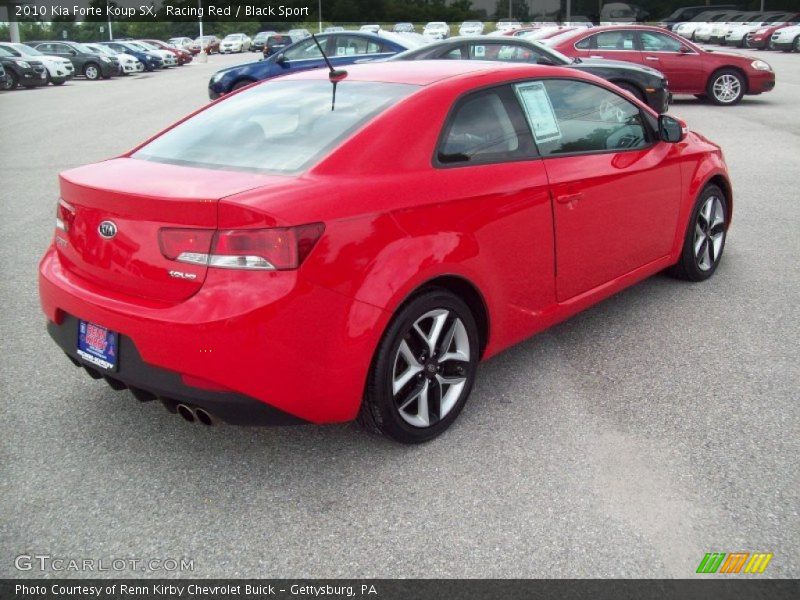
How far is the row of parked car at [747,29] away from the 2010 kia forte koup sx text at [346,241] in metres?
37.8

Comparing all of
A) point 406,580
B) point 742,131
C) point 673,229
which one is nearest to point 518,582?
point 406,580

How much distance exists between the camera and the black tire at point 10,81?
26.6 m

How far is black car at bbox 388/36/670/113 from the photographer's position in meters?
12.7

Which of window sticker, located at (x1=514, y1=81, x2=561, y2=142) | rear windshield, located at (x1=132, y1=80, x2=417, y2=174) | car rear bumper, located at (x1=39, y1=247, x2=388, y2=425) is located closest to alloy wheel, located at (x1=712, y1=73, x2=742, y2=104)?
window sticker, located at (x1=514, y1=81, x2=561, y2=142)

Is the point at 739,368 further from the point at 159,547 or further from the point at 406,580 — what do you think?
the point at 159,547

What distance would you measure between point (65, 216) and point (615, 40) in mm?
14492

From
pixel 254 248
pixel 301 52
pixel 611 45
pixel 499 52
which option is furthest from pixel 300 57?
pixel 254 248

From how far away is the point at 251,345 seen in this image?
9.46ft

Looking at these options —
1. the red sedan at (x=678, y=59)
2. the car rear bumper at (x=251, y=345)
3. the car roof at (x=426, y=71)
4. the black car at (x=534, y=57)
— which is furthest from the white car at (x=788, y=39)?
the car rear bumper at (x=251, y=345)

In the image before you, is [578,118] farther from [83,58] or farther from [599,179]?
[83,58]

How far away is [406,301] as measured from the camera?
3.32 m

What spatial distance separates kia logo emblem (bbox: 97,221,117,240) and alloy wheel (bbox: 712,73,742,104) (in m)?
15.8

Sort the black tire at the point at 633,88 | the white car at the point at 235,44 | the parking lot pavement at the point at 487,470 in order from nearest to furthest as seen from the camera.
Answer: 1. the parking lot pavement at the point at 487,470
2. the black tire at the point at 633,88
3. the white car at the point at 235,44

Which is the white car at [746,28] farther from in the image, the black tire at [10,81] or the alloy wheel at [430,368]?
the alloy wheel at [430,368]
